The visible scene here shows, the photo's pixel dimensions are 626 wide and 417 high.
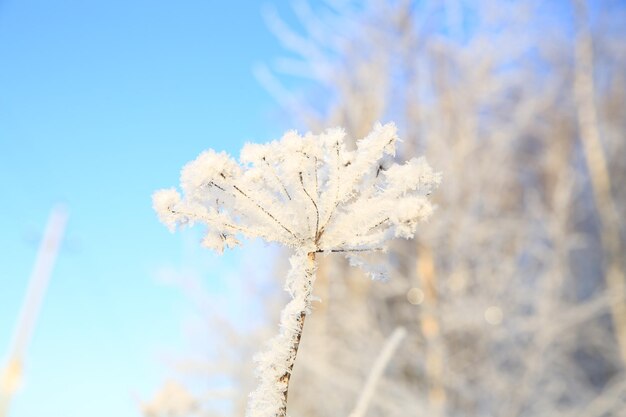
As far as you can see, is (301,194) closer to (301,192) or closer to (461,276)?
(301,192)

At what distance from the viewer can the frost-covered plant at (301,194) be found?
2.24ft

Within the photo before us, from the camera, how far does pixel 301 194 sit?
29.0 inches

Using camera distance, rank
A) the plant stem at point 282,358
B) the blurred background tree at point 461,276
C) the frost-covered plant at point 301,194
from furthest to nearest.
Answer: the blurred background tree at point 461,276 → the frost-covered plant at point 301,194 → the plant stem at point 282,358

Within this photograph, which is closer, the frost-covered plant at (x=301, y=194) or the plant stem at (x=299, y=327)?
the plant stem at (x=299, y=327)

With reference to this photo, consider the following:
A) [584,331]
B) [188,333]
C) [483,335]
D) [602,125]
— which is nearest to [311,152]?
[483,335]

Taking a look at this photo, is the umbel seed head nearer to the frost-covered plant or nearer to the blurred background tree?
the frost-covered plant

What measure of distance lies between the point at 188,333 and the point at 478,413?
3340 mm

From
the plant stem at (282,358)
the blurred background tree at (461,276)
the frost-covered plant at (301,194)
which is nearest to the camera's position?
the plant stem at (282,358)

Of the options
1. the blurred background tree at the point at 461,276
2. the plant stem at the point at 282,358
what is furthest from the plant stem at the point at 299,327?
the blurred background tree at the point at 461,276

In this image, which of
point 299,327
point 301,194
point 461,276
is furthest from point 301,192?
point 461,276

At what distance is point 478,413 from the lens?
470 centimetres

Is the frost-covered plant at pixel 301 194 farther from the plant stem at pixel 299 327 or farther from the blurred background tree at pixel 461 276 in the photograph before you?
the blurred background tree at pixel 461 276

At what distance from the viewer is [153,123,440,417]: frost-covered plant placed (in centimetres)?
68

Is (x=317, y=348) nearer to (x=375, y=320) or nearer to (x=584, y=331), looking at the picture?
(x=375, y=320)
